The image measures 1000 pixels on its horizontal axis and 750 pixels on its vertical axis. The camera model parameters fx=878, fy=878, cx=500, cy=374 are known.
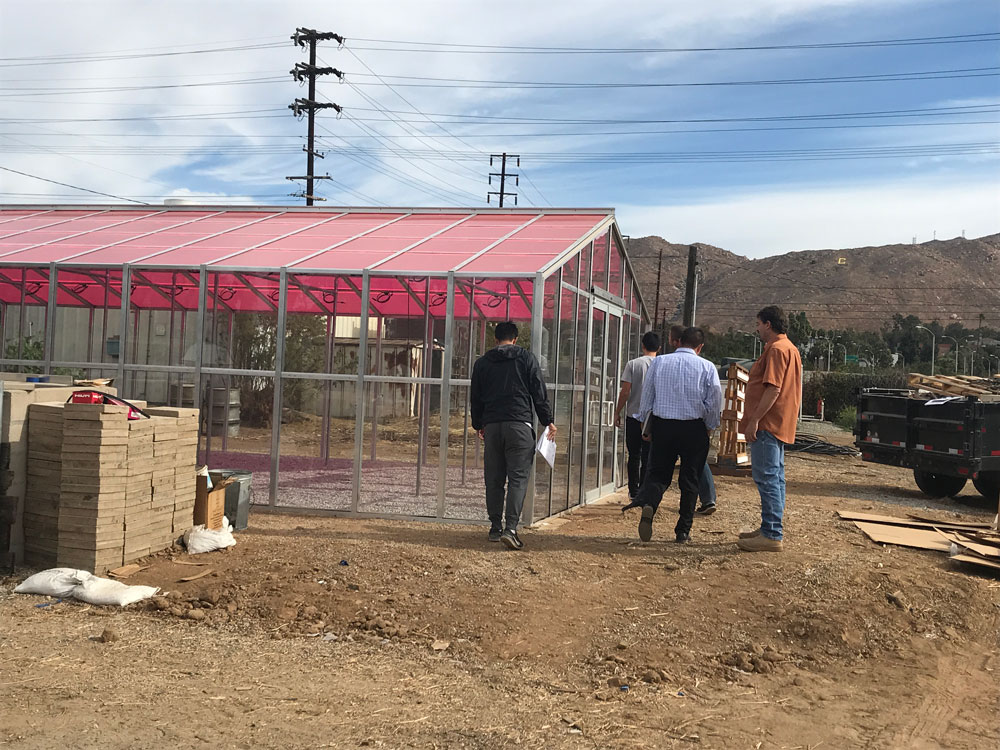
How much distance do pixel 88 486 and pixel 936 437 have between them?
383 inches

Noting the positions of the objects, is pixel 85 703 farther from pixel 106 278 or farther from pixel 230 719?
pixel 106 278

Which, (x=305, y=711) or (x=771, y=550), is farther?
(x=771, y=550)

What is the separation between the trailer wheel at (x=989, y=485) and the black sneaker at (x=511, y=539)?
7.23m

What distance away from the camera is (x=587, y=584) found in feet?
19.4

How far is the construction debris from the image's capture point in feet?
21.5

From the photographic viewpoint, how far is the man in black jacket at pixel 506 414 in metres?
7.05

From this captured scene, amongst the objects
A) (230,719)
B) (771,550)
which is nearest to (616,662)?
(230,719)

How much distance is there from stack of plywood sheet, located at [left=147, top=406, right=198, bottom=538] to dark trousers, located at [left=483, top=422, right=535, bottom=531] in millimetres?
2324

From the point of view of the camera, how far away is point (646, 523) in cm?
698

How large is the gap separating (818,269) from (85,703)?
104m

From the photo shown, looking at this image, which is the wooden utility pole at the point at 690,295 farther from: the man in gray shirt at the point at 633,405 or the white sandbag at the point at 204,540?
the white sandbag at the point at 204,540

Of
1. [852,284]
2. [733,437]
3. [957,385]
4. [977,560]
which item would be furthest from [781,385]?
[852,284]

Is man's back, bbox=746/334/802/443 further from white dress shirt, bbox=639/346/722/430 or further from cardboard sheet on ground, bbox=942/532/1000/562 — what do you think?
cardboard sheet on ground, bbox=942/532/1000/562

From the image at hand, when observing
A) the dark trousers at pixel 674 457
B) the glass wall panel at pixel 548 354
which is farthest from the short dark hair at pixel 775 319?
the glass wall panel at pixel 548 354
